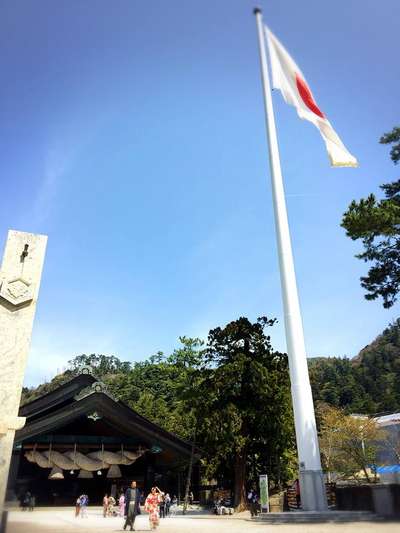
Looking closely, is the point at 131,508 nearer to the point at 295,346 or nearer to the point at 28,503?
the point at 295,346

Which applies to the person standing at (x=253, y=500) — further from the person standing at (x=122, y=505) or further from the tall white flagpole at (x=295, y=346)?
the tall white flagpole at (x=295, y=346)

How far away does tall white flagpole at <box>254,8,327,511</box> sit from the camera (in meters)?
14.2

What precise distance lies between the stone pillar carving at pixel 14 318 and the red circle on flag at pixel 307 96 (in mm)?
13668

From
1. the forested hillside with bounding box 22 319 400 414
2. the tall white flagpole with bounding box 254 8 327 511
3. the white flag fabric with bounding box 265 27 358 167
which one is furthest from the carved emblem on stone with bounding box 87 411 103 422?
the forested hillside with bounding box 22 319 400 414

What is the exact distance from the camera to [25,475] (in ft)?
72.2

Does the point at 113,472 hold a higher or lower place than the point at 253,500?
higher

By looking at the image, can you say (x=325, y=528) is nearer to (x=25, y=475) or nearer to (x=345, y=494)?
(x=345, y=494)

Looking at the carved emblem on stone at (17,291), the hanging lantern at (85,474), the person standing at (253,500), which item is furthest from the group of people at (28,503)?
the carved emblem on stone at (17,291)

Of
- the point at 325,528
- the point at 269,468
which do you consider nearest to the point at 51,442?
the point at 269,468

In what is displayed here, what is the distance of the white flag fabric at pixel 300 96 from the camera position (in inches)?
645

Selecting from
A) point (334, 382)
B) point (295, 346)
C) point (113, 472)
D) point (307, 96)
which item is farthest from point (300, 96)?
point (334, 382)

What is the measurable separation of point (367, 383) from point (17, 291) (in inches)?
4898

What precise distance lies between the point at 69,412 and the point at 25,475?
440 centimetres

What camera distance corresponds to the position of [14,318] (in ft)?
20.4
